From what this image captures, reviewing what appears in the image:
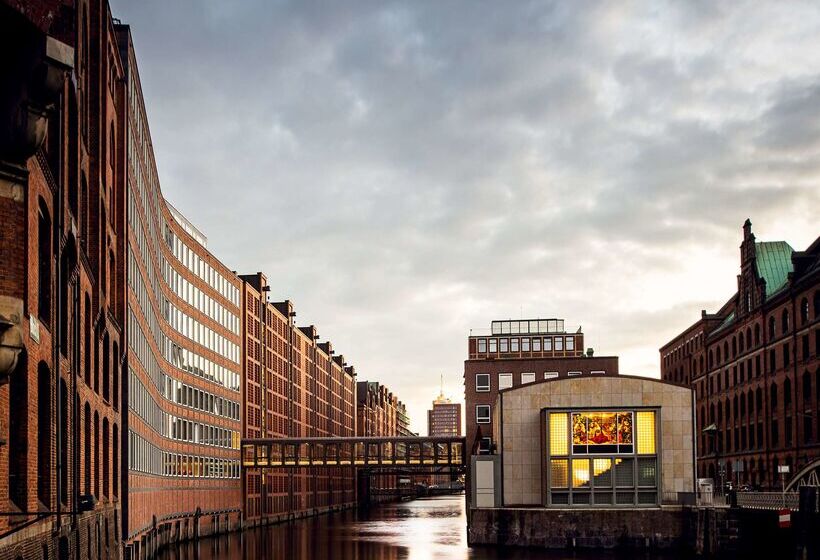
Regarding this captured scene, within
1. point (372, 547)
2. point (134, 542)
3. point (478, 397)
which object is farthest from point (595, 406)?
point (478, 397)

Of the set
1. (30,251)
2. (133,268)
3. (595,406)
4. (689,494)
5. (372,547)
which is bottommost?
(372,547)

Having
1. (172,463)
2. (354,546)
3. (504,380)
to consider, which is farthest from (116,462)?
(504,380)

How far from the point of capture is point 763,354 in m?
100

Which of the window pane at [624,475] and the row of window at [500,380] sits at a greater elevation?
the row of window at [500,380]

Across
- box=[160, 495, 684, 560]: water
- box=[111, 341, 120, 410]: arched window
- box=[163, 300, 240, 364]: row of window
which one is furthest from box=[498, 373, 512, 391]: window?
box=[111, 341, 120, 410]: arched window

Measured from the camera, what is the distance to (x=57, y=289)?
2589 centimetres

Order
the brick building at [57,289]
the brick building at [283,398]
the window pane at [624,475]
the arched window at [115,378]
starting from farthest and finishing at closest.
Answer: the brick building at [283,398]
the window pane at [624,475]
the arched window at [115,378]
the brick building at [57,289]

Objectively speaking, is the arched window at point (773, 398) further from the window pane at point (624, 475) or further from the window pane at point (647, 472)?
the window pane at point (624, 475)

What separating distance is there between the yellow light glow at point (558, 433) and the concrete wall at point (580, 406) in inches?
50.3

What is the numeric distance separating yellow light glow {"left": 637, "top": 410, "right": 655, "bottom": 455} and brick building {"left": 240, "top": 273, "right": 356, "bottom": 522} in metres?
51.1

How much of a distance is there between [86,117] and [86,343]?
9.65 metres

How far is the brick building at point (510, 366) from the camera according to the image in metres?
114

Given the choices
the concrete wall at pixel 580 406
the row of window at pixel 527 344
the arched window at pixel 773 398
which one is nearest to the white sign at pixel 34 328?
the concrete wall at pixel 580 406

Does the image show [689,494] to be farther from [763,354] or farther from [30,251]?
[30,251]
